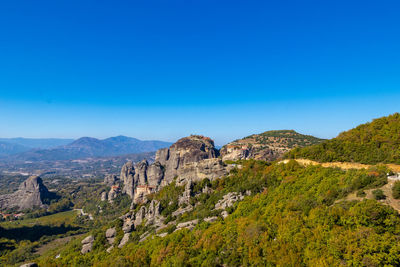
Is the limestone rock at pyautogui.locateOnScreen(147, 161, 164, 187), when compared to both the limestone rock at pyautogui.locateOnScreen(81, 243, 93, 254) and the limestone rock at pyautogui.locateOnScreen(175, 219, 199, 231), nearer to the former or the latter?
the limestone rock at pyautogui.locateOnScreen(81, 243, 93, 254)

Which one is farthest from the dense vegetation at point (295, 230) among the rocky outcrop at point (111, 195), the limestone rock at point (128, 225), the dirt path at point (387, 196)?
the rocky outcrop at point (111, 195)

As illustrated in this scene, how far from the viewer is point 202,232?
34156 millimetres

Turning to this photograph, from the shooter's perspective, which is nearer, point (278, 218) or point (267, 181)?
point (278, 218)

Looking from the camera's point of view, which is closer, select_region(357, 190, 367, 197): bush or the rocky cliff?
select_region(357, 190, 367, 197): bush

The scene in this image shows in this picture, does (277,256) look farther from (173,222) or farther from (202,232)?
(173,222)

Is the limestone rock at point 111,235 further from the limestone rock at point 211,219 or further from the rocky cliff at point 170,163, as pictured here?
the rocky cliff at point 170,163

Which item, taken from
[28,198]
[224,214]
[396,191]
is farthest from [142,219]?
[28,198]

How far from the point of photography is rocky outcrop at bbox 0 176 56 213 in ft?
571

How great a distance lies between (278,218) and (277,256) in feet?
18.3

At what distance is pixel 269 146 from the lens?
109 m

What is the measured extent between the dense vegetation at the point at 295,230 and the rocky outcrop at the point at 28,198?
173862 millimetres

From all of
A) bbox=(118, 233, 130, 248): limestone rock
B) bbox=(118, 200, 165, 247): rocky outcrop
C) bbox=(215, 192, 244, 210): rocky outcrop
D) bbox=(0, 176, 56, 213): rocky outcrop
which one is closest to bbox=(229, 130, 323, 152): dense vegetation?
bbox=(215, 192, 244, 210): rocky outcrop

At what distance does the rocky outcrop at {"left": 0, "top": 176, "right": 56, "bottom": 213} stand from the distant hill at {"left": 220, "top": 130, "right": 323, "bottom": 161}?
16480cm

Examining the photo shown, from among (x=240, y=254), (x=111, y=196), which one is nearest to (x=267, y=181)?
(x=240, y=254)
